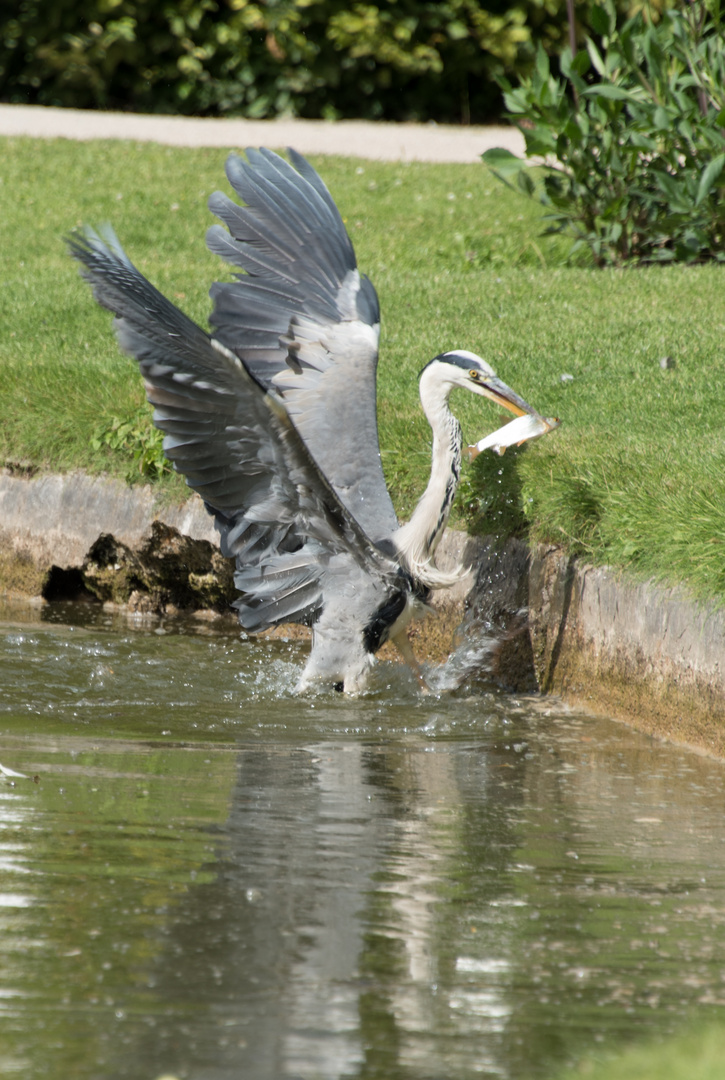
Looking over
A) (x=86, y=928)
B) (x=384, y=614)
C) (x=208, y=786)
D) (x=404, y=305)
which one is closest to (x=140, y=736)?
(x=208, y=786)

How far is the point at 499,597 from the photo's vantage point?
476 centimetres

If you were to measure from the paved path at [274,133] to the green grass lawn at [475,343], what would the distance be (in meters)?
1.46

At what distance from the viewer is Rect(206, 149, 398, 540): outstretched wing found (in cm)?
511

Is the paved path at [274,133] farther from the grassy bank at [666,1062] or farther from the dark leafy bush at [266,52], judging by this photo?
the grassy bank at [666,1062]

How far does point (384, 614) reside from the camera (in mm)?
4543

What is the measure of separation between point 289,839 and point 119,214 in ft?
23.0

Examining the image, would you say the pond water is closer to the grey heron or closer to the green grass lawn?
the grey heron

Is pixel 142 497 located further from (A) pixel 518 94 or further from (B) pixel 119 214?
(B) pixel 119 214

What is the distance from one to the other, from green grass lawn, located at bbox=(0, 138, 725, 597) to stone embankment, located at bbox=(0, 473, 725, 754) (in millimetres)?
114

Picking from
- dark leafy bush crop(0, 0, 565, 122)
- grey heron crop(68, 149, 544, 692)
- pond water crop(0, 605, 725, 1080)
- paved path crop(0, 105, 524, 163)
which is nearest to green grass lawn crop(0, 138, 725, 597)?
grey heron crop(68, 149, 544, 692)

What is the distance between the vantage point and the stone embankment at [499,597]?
13.1 ft

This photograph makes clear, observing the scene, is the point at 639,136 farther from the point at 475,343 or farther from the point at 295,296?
the point at 295,296

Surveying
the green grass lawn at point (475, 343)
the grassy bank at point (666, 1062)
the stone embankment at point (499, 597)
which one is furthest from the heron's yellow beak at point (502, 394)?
the grassy bank at point (666, 1062)

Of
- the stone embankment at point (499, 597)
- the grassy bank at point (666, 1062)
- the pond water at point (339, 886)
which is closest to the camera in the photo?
the grassy bank at point (666, 1062)
